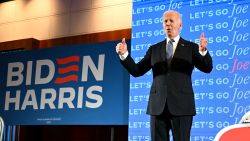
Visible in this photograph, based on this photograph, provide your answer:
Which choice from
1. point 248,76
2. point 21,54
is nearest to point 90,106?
point 21,54

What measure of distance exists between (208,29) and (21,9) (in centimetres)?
364

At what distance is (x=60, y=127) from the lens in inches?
252

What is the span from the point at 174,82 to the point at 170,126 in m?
0.26

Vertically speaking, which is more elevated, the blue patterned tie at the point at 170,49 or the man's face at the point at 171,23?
the man's face at the point at 171,23

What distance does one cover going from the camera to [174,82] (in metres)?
2.43

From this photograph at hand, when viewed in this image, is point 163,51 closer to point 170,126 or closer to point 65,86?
point 170,126

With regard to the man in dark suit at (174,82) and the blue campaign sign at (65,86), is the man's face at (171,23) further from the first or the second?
the blue campaign sign at (65,86)

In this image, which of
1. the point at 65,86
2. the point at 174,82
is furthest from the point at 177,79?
the point at 65,86

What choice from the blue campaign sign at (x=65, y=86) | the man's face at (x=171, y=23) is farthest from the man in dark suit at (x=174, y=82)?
the blue campaign sign at (x=65, y=86)

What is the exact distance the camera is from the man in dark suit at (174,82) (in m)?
2.37

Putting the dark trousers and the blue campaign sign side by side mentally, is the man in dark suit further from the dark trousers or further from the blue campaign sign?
the blue campaign sign

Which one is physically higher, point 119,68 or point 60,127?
point 119,68

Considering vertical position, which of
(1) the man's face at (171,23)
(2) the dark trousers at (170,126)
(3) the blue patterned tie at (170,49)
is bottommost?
(2) the dark trousers at (170,126)

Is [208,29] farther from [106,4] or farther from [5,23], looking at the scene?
[5,23]
